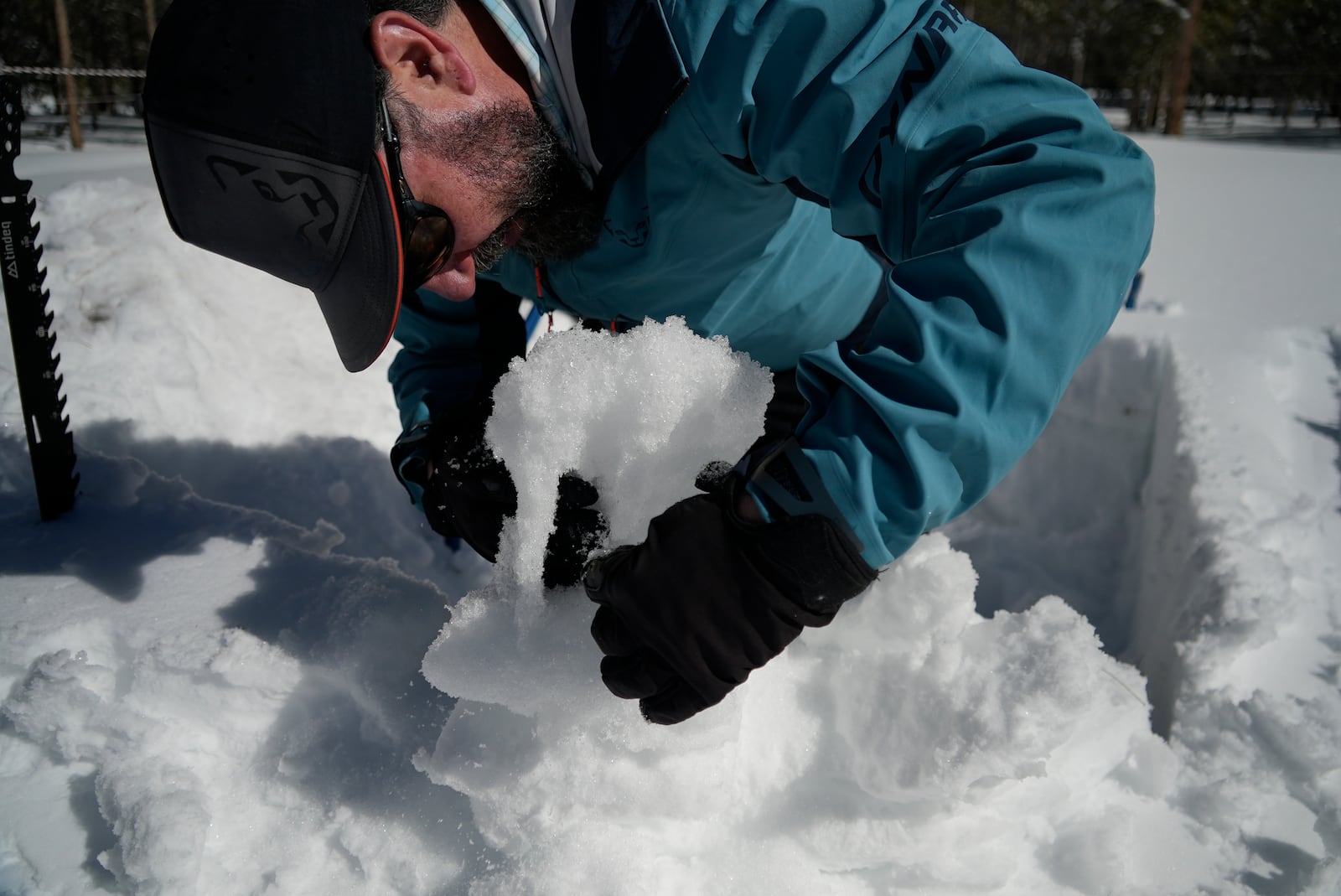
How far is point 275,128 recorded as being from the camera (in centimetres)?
101

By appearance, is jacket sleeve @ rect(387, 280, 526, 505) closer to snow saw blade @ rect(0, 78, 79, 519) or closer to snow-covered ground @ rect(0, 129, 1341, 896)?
snow-covered ground @ rect(0, 129, 1341, 896)

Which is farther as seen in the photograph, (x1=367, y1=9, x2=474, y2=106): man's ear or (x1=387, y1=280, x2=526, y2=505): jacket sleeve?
(x1=387, y1=280, x2=526, y2=505): jacket sleeve

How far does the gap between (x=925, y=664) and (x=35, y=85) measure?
17532 millimetres

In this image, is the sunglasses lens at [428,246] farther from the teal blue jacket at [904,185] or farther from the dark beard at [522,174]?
the teal blue jacket at [904,185]

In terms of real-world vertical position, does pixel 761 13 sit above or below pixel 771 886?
above

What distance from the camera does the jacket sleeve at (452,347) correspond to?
1.95 m

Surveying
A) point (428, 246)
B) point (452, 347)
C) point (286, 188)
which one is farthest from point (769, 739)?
point (452, 347)

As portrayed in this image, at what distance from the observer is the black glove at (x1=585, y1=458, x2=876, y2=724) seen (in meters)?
0.85

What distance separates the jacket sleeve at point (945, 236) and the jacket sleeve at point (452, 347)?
1.11 meters

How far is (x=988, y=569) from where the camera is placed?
2602mm

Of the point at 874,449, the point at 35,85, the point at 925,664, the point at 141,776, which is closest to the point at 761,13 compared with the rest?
the point at 874,449

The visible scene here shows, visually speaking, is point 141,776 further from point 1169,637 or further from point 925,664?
point 1169,637

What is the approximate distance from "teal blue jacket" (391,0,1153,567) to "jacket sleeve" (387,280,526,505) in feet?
2.46

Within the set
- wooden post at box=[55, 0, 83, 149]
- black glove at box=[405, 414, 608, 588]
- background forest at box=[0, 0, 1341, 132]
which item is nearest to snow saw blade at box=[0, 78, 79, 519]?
black glove at box=[405, 414, 608, 588]
